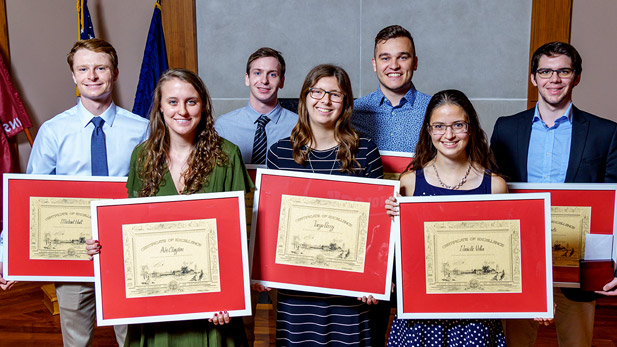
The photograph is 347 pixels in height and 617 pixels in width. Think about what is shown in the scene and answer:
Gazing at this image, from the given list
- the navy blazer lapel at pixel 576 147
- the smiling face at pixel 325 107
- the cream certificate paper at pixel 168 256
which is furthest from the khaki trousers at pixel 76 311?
the navy blazer lapel at pixel 576 147

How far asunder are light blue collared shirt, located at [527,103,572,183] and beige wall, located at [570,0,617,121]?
202cm

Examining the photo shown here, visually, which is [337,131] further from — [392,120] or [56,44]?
[56,44]

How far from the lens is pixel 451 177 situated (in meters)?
2.07

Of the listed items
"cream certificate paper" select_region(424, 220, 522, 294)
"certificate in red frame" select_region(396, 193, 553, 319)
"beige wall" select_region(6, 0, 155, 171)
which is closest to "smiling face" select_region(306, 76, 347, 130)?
"certificate in red frame" select_region(396, 193, 553, 319)

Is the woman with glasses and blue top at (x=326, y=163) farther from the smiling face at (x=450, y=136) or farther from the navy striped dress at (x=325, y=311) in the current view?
the smiling face at (x=450, y=136)

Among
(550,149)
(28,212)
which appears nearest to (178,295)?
(28,212)

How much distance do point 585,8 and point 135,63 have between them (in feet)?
12.6

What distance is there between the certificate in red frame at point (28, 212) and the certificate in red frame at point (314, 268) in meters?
0.66

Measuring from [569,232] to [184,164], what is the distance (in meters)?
1.64

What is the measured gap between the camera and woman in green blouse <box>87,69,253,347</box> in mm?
1975

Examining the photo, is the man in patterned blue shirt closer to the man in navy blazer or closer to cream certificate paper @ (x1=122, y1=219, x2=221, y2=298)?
the man in navy blazer

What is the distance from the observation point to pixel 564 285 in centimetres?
215

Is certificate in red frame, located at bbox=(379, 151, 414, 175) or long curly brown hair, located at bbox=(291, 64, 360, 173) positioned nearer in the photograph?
long curly brown hair, located at bbox=(291, 64, 360, 173)

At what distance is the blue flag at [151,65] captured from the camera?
13.8ft
